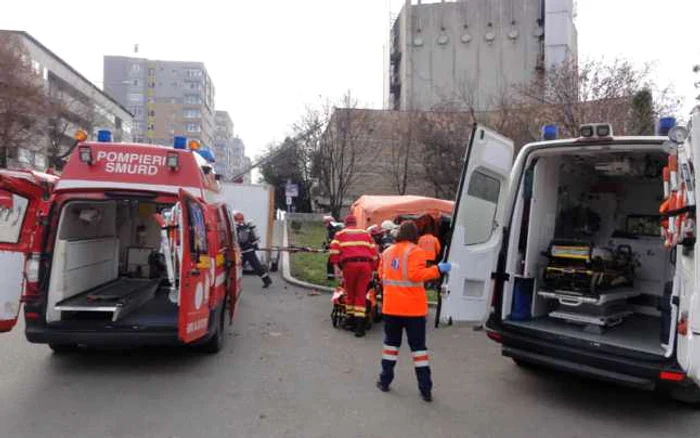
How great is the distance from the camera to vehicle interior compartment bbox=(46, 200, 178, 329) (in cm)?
619

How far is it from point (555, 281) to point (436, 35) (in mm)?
46139

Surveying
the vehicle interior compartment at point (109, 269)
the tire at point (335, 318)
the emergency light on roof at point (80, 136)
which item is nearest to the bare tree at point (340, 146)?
the vehicle interior compartment at point (109, 269)

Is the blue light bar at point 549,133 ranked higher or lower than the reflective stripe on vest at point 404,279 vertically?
higher

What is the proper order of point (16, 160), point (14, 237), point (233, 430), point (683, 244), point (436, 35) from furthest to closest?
point (436, 35) → point (16, 160) → point (14, 237) → point (233, 430) → point (683, 244)

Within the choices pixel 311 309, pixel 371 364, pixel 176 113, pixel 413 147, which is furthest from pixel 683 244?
Answer: pixel 176 113

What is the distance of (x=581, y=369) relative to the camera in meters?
4.88

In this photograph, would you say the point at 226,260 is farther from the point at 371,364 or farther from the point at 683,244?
the point at 683,244

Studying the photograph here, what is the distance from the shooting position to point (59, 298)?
636cm

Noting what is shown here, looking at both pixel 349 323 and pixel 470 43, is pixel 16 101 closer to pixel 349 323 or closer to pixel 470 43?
pixel 349 323

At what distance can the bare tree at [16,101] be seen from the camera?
2844 centimetres

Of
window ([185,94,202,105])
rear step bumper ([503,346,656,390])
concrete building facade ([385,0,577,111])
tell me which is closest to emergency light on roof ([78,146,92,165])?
rear step bumper ([503,346,656,390])

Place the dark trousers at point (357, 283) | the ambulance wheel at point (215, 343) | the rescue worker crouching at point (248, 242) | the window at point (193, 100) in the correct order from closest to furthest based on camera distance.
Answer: the ambulance wheel at point (215, 343)
the dark trousers at point (357, 283)
the rescue worker crouching at point (248, 242)
the window at point (193, 100)

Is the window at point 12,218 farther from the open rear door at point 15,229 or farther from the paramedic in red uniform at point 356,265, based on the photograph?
the paramedic in red uniform at point 356,265

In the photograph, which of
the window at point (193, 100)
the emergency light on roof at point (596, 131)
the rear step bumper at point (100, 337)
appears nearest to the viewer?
the emergency light on roof at point (596, 131)
